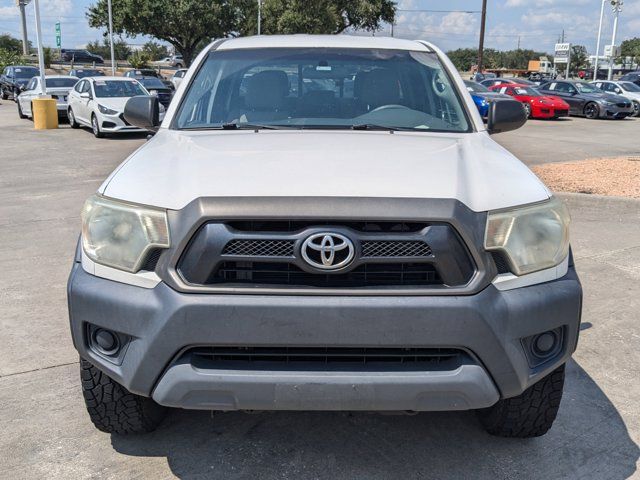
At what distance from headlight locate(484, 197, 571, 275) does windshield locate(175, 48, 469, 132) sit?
3.71 feet

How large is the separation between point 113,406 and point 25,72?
33.5m

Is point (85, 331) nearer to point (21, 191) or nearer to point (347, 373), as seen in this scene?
point (347, 373)

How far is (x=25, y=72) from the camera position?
107 ft

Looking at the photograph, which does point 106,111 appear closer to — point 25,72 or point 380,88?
point 380,88

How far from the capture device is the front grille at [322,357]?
2527mm

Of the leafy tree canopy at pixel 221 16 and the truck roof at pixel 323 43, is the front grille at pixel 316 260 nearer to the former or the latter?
the truck roof at pixel 323 43

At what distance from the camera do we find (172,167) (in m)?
2.91

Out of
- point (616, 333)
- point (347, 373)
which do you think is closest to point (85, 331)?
point (347, 373)

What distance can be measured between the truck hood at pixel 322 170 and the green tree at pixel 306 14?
147 feet

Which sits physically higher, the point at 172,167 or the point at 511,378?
the point at 172,167

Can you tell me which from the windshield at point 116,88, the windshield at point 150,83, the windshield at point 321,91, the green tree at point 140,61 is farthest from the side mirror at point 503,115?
the green tree at point 140,61

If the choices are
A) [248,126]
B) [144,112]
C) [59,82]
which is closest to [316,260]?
[248,126]

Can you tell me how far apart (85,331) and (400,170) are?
143cm

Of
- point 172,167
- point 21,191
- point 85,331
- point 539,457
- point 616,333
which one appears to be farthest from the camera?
point 21,191
